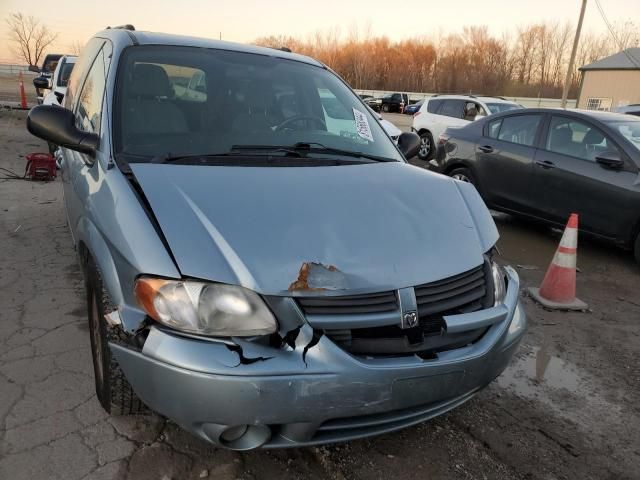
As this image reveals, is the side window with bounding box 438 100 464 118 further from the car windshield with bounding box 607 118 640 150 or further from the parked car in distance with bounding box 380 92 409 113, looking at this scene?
the parked car in distance with bounding box 380 92 409 113

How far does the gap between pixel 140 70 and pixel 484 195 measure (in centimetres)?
475

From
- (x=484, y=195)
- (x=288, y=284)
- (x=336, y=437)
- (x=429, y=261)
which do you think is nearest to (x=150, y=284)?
(x=288, y=284)

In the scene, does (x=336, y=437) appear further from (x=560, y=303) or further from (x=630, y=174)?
(x=630, y=174)

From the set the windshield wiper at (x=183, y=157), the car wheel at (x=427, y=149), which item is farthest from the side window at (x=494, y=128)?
the car wheel at (x=427, y=149)

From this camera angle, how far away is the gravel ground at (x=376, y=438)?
6.93 feet

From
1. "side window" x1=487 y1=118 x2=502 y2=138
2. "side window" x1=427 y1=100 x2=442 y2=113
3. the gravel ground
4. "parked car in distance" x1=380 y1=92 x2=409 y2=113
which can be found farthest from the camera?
"parked car in distance" x1=380 y1=92 x2=409 y2=113

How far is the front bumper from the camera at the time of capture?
64.7 inches

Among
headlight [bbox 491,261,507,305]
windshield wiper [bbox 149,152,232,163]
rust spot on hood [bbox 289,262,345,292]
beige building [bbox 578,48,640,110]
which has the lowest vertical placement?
headlight [bbox 491,261,507,305]

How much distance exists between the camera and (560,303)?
405 cm

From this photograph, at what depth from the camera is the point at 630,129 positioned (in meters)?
5.33

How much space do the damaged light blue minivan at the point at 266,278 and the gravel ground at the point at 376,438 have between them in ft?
0.84

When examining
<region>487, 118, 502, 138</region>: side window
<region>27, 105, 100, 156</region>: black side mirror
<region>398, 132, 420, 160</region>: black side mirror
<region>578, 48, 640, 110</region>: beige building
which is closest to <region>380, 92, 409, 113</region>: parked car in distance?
<region>578, 48, 640, 110</region>: beige building

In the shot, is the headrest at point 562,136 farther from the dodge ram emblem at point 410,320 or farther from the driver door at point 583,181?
the dodge ram emblem at point 410,320

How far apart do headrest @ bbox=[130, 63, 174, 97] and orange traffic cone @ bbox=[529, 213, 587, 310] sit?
3196 millimetres
